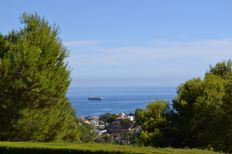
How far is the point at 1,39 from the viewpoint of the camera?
27.0 metres

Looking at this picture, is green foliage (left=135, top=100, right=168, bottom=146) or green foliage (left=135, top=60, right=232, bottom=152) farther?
green foliage (left=135, top=100, right=168, bottom=146)

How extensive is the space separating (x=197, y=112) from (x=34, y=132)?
14.2 m

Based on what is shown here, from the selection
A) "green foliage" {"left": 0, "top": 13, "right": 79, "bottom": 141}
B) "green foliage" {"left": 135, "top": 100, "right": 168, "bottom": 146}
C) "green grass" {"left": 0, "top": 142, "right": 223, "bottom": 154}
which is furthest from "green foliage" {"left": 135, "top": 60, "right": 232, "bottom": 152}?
"green grass" {"left": 0, "top": 142, "right": 223, "bottom": 154}

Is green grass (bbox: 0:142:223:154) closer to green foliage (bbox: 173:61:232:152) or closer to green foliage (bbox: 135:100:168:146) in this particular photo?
green foliage (bbox: 173:61:232:152)

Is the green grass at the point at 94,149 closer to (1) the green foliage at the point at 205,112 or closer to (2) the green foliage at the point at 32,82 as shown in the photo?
(2) the green foliage at the point at 32,82

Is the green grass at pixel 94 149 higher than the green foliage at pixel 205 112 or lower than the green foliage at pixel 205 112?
lower

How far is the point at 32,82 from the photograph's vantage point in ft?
84.3

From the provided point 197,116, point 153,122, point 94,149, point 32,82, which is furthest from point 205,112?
point 94,149

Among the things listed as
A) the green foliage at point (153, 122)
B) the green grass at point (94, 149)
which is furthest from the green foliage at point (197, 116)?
the green grass at point (94, 149)

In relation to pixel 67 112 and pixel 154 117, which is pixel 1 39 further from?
pixel 154 117

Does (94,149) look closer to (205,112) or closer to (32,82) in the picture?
(32,82)

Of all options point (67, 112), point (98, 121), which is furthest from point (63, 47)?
point (98, 121)

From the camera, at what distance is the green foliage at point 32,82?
25641 millimetres

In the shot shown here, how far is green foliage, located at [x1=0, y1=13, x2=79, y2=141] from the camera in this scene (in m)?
25.6
